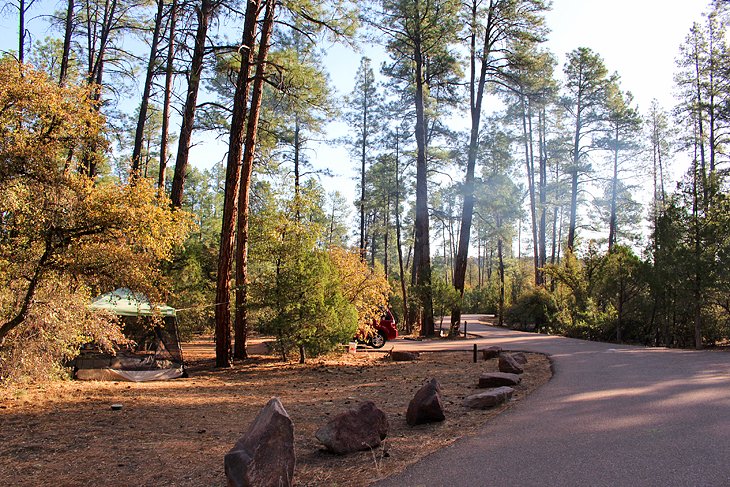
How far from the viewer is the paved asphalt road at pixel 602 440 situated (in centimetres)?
409

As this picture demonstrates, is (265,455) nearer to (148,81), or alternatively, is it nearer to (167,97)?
(167,97)

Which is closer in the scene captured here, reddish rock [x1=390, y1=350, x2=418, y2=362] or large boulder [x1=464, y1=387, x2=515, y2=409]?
large boulder [x1=464, y1=387, x2=515, y2=409]

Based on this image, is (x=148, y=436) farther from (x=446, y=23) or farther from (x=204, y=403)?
(x=446, y=23)

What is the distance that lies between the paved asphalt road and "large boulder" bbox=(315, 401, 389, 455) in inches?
29.4

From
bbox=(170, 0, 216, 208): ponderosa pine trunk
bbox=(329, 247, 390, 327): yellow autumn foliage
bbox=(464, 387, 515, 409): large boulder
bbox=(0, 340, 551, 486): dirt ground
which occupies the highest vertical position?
bbox=(170, 0, 216, 208): ponderosa pine trunk

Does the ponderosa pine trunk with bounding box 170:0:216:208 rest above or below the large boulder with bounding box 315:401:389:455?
above

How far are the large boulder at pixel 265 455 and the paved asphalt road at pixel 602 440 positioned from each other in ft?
2.87

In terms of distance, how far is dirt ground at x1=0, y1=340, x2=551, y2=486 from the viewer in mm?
4707

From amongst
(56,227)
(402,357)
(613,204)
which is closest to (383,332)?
(402,357)

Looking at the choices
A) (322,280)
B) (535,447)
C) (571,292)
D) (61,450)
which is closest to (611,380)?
(535,447)

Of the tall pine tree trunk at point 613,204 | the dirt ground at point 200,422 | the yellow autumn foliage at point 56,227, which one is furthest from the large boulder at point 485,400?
the tall pine tree trunk at point 613,204

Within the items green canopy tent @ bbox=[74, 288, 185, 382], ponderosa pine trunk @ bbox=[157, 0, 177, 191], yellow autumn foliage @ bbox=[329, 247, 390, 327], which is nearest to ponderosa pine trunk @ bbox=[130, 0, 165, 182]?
ponderosa pine trunk @ bbox=[157, 0, 177, 191]

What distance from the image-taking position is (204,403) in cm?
816

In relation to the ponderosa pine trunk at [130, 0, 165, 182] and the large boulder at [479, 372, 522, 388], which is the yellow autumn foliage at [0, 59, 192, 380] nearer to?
the large boulder at [479, 372, 522, 388]
